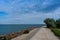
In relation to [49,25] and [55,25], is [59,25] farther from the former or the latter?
[49,25]

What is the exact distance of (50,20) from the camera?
209 ft

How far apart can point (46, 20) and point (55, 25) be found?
21.2 feet

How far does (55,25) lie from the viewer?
58969 mm

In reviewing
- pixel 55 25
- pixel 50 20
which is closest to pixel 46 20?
pixel 50 20

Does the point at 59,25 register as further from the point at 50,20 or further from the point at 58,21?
the point at 50,20

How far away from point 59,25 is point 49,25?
5.65 metres

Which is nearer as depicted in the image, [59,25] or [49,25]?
[59,25]

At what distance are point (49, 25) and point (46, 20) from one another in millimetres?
2760

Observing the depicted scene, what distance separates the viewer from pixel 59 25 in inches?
2271

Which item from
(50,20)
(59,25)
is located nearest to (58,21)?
(59,25)

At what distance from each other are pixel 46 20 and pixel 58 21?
701 centimetres

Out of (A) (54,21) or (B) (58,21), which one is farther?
(A) (54,21)

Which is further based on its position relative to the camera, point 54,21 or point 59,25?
point 54,21

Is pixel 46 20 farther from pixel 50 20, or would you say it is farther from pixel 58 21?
pixel 58 21
